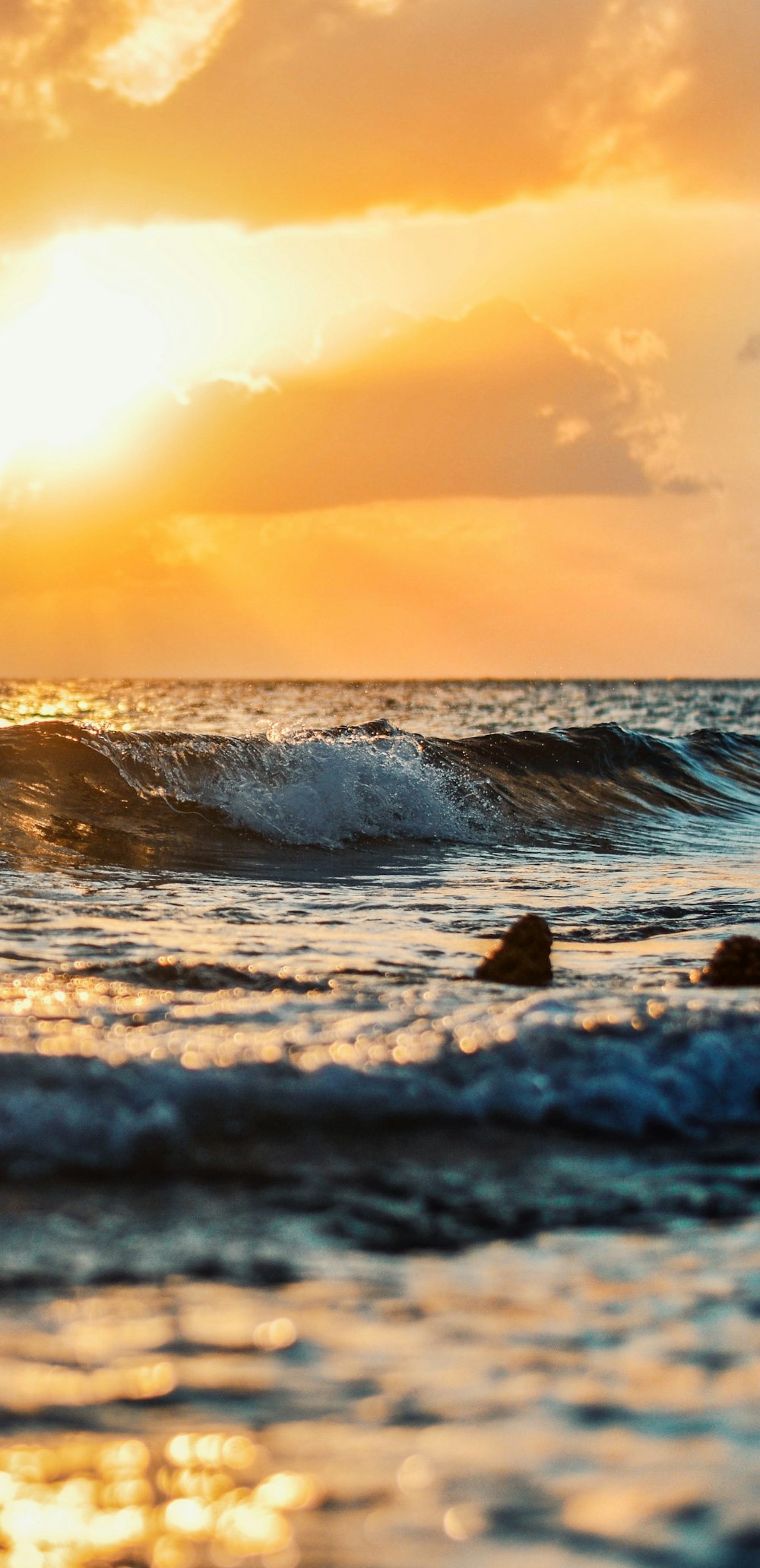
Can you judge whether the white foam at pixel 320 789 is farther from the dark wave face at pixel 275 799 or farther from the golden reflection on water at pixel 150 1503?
the golden reflection on water at pixel 150 1503

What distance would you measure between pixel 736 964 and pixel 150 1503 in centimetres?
412

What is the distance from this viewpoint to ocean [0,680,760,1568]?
6.48 ft

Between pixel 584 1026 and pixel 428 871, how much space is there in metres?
5.68

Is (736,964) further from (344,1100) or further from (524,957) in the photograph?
(344,1100)

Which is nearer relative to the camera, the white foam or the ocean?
the ocean

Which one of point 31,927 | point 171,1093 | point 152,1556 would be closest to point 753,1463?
point 152,1556

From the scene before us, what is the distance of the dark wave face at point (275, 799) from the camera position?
1120 centimetres

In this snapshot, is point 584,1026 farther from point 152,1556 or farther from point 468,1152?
point 152,1556

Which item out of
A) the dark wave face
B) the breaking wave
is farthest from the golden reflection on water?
the dark wave face

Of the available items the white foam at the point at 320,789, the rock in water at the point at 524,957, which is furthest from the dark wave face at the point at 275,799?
the rock in water at the point at 524,957

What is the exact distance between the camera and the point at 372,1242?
9.64 feet

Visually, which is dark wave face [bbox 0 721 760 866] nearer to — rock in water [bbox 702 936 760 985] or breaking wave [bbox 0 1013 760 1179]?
rock in water [bbox 702 936 760 985]

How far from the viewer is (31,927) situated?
686 centimetres

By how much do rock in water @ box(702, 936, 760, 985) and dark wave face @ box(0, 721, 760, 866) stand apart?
223 inches
